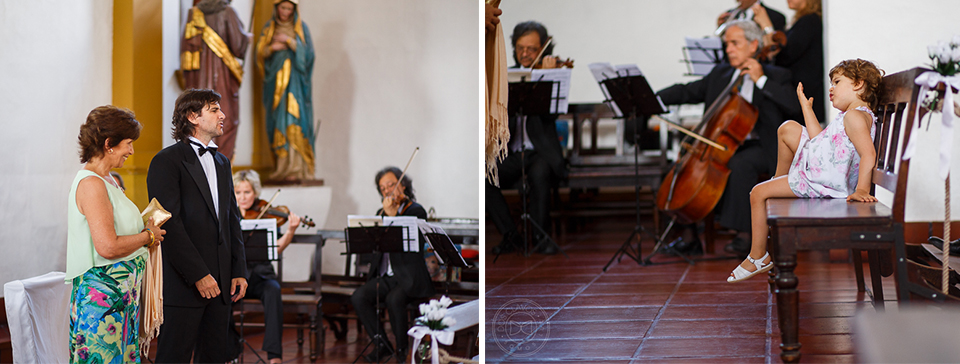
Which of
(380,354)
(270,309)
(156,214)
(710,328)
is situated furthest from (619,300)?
(270,309)

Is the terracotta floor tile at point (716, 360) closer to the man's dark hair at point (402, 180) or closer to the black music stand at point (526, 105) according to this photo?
the black music stand at point (526, 105)

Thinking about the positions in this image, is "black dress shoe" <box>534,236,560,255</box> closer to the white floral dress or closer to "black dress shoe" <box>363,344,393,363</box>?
"black dress shoe" <box>363,344,393,363</box>

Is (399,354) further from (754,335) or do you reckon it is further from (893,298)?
(893,298)

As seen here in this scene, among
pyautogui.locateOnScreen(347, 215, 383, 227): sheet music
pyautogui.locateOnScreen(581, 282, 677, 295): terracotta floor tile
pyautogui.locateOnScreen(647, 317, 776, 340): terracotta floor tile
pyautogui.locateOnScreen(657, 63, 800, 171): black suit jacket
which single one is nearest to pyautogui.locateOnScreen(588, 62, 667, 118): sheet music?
pyautogui.locateOnScreen(657, 63, 800, 171): black suit jacket

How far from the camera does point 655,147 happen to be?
21.4 feet

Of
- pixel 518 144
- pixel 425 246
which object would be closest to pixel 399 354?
pixel 425 246

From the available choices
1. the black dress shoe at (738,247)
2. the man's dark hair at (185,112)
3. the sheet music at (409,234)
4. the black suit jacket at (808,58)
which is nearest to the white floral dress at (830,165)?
the black suit jacket at (808,58)

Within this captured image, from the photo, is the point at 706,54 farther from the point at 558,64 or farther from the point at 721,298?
the point at 721,298

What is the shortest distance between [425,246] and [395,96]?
1471 millimetres

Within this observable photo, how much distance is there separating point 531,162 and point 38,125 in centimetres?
258

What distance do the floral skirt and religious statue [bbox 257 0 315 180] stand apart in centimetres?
221

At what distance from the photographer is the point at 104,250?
2.85 meters

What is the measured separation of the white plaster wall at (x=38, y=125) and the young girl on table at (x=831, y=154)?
337cm

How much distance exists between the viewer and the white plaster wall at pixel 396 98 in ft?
15.2
